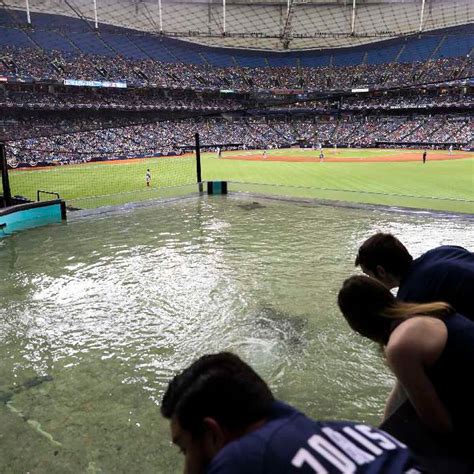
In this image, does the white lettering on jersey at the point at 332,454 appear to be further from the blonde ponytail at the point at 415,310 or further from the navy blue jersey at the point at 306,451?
the blonde ponytail at the point at 415,310

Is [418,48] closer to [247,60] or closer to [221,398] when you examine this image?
[247,60]

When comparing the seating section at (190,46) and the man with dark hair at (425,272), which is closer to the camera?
the man with dark hair at (425,272)

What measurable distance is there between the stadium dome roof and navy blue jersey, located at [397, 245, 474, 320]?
5640cm

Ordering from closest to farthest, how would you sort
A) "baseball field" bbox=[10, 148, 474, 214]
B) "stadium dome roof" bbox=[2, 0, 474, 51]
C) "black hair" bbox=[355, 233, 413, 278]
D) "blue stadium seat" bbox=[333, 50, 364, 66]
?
"black hair" bbox=[355, 233, 413, 278] → "baseball field" bbox=[10, 148, 474, 214] → "stadium dome roof" bbox=[2, 0, 474, 51] → "blue stadium seat" bbox=[333, 50, 364, 66]

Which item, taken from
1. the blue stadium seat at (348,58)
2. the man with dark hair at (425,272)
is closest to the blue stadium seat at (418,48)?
the blue stadium seat at (348,58)

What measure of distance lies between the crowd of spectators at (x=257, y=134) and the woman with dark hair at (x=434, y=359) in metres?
40.7

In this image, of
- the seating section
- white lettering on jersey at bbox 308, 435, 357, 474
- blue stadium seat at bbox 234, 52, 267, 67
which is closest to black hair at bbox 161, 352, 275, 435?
white lettering on jersey at bbox 308, 435, 357, 474

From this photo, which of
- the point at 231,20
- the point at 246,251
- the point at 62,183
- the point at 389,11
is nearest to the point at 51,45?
the point at 231,20

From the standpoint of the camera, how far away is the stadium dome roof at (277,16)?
56281 mm

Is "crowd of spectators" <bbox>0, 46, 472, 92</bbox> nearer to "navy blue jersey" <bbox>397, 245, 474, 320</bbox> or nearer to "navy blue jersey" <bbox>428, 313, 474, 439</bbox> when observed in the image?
"navy blue jersey" <bbox>397, 245, 474, 320</bbox>

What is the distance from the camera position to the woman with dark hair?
7.93 ft

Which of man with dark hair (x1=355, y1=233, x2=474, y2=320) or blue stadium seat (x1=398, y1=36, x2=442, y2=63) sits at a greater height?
blue stadium seat (x1=398, y1=36, x2=442, y2=63)

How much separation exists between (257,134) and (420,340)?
59.3 metres

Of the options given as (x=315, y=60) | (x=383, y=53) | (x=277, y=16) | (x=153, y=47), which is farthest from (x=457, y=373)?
(x=315, y=60)
